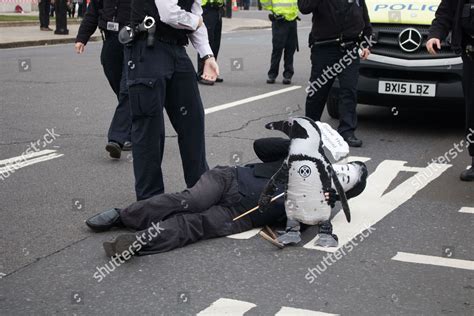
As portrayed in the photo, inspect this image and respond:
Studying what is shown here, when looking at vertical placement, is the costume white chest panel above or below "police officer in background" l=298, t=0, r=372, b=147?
below

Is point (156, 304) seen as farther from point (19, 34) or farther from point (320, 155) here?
point (19, 34)

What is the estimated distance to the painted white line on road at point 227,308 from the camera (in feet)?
13.6

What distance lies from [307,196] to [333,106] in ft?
14.2

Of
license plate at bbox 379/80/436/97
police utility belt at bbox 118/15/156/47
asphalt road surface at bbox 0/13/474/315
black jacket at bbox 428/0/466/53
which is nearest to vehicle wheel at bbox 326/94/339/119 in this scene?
asphalt road surface at bbox 0/13/474/315

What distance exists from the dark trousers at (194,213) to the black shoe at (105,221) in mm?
43

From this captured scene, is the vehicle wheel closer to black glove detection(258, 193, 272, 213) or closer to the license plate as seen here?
the license plate

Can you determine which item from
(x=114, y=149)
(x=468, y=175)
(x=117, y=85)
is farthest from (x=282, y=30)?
(x=468, y=175)

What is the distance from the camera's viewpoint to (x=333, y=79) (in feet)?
26.4

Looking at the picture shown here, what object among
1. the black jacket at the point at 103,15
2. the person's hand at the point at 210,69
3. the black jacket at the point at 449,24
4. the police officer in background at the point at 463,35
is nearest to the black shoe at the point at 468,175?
the police officer in background at the point at 463,35

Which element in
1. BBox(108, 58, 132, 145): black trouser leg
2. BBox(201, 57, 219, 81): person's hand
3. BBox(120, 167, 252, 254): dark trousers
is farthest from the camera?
BBox(108, 58, 132, 145): black trouser leg

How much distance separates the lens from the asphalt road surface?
14.2 ft

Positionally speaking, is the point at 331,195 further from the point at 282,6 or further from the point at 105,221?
the point at 282,6

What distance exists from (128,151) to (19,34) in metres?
14.9

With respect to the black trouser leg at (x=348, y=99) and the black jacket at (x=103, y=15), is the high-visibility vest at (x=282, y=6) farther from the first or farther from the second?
the black jacket at (x=103, y=15)
